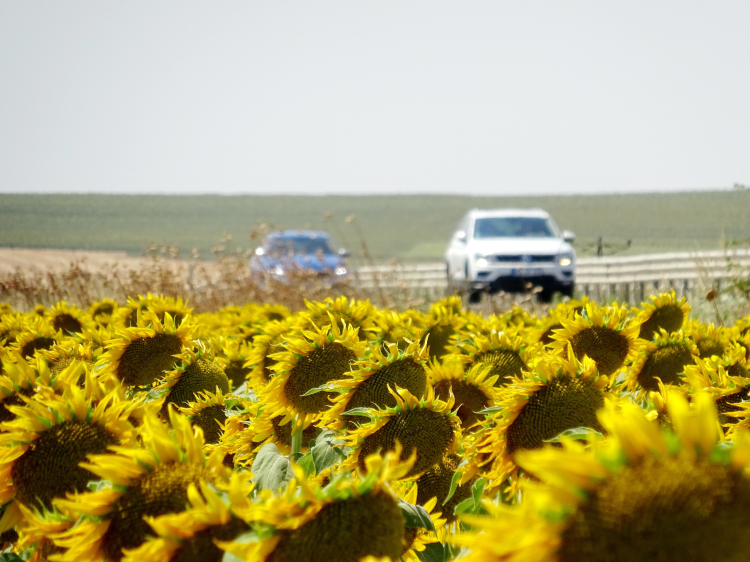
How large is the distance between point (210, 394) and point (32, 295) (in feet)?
20.4

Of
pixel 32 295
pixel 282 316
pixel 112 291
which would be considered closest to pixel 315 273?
pixel 112 291

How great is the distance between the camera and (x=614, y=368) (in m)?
1.94

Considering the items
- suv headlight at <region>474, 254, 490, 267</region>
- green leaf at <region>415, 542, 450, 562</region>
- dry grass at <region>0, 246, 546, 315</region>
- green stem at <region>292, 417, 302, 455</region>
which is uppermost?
green stem at <region>292, 417, 302, 455</region>

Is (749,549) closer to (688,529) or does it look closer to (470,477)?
(688,529)

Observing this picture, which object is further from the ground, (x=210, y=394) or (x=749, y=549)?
(x=749, y=549)

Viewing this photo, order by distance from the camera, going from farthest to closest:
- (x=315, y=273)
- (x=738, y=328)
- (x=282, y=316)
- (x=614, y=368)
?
(x=315, y=273), (x=282, y=316), (x=738, y=328), (x=614, y=368)

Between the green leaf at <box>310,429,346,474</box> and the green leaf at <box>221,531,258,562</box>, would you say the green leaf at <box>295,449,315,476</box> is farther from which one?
the green leaf at <box>221,531,258,562</box>

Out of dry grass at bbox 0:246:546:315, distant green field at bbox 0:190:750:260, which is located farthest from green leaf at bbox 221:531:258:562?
distant green field at bbox 0:190:750:260

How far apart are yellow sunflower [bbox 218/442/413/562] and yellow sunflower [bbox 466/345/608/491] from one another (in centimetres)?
52

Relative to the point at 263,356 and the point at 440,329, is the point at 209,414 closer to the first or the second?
the point at 263,356

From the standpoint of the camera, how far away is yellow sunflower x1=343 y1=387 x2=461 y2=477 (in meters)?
1.37

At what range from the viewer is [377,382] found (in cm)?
152

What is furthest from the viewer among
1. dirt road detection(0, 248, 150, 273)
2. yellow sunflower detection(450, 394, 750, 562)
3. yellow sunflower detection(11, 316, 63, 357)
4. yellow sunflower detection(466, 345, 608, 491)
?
dirt road detection(0, 248, 150, 273)

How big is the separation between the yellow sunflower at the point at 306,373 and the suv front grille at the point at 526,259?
46.2ft
